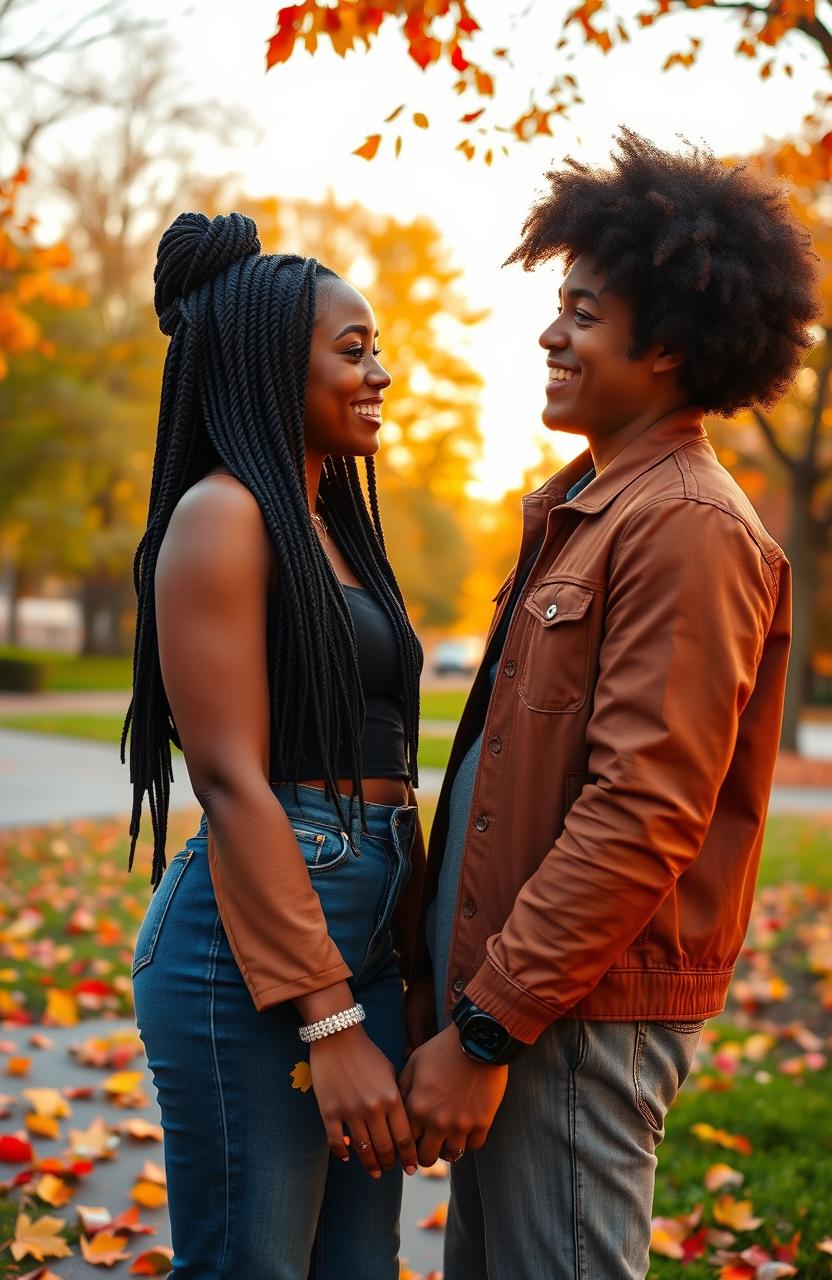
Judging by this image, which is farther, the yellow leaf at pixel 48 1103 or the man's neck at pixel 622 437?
the yellow leaf at pixel 48 1103

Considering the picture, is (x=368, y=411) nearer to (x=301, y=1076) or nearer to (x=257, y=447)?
(x=257, y=447)

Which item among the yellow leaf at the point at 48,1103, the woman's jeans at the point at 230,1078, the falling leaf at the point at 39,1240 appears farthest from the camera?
the yellow leaf at the point at 48,1103

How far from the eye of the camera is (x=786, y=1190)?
12.7ft

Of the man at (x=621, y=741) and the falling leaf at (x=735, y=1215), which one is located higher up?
the man at (x=621, y=741)

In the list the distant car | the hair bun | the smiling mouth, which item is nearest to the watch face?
the smiling mouth

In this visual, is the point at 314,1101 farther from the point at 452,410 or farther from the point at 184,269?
the point at 452,410

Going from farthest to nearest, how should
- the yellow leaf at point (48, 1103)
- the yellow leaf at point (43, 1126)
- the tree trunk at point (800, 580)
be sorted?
1. the tree trunk at point (800, 580)
2. the yellow leaf at point (48, 1103)
3. the yellow leaf at point (43, 1126)

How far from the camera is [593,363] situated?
215 cm

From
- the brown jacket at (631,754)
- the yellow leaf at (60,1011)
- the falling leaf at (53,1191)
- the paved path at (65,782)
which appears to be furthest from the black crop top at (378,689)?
the paved path at (65,782)

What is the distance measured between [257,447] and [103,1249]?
7.84ft

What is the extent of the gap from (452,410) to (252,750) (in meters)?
28.5

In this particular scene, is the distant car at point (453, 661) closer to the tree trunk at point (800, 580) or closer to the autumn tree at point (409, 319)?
the autumn tree at point (409, 319)

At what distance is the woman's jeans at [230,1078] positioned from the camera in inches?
82.5

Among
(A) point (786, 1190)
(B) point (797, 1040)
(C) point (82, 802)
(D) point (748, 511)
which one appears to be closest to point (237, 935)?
(D) point (748, 511)
